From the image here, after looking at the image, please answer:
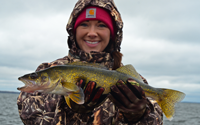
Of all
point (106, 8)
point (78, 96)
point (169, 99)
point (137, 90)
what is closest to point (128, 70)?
point (137, 90)

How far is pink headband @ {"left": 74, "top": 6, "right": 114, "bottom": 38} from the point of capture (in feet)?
15.7

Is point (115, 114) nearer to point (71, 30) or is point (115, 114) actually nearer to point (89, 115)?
point (89, 115)

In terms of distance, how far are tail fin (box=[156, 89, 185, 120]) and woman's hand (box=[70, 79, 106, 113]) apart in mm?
1434

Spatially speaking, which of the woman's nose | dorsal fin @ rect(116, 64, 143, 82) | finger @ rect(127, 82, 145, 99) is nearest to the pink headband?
the woman's nose

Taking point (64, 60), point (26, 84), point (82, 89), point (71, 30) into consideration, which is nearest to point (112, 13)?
point (71, 30)

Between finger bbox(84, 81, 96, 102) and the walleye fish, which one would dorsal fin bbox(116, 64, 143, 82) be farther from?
finger bbox(84, 81, 96, 102)

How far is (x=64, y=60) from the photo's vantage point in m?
5.17

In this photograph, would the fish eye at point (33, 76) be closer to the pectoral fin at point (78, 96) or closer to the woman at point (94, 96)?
the woman at point (94, 96)

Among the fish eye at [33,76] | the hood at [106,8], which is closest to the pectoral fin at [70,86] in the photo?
the fish eye at [33,76]

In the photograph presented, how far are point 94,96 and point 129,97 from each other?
2.29 feet

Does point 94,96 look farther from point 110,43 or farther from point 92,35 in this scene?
point 110,43

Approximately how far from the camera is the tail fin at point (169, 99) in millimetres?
3951

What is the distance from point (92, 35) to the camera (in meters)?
4.61

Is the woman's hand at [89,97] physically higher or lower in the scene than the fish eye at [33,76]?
lower
